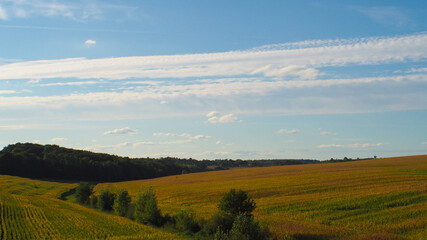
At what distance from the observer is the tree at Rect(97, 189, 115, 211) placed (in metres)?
59.8

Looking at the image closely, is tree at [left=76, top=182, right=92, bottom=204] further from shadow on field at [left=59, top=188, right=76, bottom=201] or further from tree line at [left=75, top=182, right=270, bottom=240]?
tree line at [left=75, top=182, right=270, bottom=240]

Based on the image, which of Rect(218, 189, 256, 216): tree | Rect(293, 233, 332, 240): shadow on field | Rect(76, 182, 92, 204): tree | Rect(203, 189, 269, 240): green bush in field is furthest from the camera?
Rect(76, 182, 92, 204): tree

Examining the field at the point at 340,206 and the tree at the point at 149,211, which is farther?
the tree at the point at 149,211

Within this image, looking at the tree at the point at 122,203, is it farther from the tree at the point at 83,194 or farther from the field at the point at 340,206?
the tree at the point at 83,194

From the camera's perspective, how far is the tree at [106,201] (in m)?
59.8

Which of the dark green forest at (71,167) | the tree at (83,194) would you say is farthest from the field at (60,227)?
the dark green forest at (71,167)

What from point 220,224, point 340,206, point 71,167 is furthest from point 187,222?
point 71,167

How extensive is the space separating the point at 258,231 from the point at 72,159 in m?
135

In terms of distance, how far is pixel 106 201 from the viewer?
5994cm

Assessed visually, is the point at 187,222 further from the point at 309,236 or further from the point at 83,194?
the point at 83,194

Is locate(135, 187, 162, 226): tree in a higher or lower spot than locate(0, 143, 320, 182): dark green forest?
lower

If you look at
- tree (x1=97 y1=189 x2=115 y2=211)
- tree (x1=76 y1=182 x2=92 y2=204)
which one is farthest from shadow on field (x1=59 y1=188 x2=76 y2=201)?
tree (x1=97 y1=189 x2=115 y2=211)

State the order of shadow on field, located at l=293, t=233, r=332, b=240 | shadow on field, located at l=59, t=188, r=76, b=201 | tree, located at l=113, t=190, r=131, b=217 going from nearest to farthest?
shadow on field, located at l=293, t=233, r=332, b=240 < tree, located at l=113, t=190, r=131, b=217 < shadow on field, located at l=59, t=188, r=76, b=201

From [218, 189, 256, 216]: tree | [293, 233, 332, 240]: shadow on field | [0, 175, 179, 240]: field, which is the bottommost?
[0, 175, 179, 240]: field
